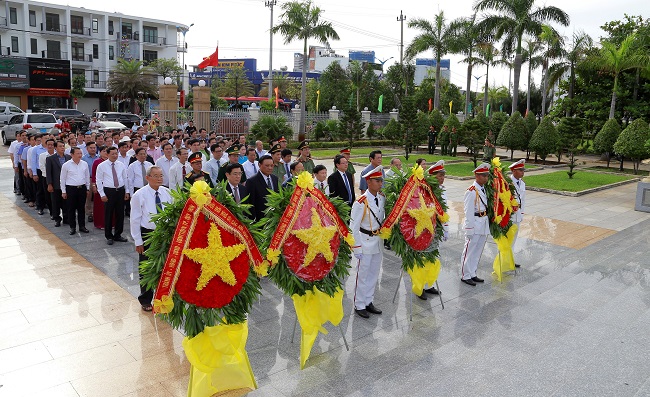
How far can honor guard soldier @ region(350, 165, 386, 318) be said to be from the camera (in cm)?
613

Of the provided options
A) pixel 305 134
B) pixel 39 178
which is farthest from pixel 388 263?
pixel 305 134

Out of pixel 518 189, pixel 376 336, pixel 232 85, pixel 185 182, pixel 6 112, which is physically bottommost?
pixel 376 336

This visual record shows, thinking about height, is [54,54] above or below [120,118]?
above

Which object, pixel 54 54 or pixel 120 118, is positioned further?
pixel 54 54

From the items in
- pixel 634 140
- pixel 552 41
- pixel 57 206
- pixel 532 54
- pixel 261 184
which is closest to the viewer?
pixel 261 184

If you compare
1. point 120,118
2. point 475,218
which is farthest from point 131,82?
point 475,218

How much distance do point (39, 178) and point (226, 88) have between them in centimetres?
4939

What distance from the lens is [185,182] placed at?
16.8 feet

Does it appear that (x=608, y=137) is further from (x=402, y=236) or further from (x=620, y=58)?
(x=402, y=236)

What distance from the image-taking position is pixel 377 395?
14.9 ft

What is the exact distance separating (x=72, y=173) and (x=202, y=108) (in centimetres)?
1585

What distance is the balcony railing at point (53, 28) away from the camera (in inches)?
1844

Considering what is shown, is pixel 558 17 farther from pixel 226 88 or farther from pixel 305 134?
pixel 226 88

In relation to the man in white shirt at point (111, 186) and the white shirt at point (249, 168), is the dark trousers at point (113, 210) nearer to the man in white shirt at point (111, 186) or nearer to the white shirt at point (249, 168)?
the man in white shirt at point (111, 186)
